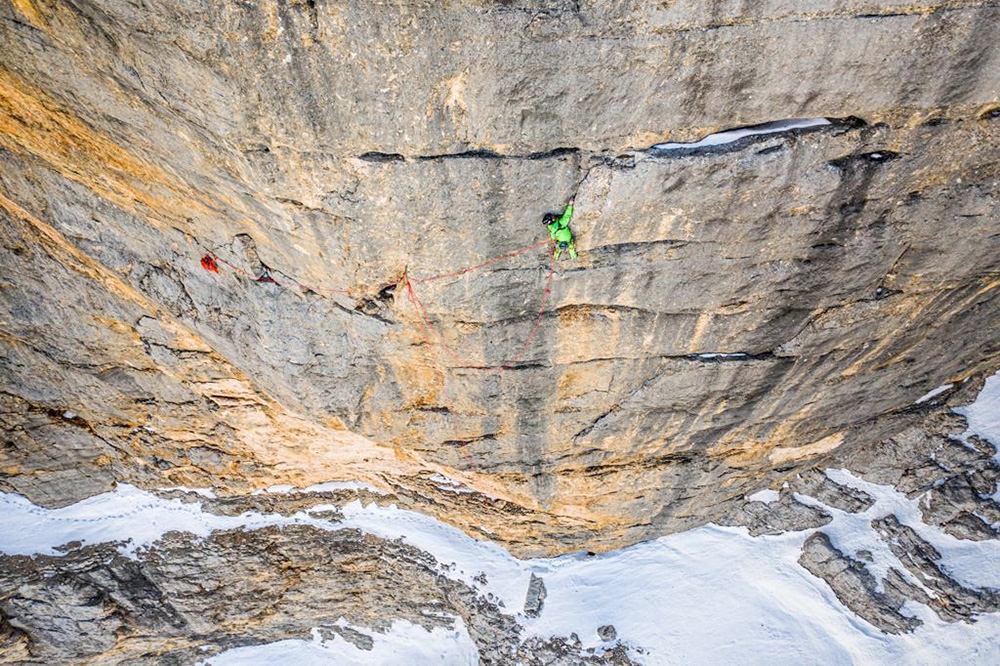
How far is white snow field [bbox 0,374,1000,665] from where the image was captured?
12.3 m

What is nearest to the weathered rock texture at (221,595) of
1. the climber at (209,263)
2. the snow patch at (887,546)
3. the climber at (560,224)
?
the snow patch at (887,546)

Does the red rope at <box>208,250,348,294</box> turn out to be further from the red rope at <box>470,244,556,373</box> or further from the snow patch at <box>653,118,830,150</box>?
the snow patch at <box>653,118,830,150</box>

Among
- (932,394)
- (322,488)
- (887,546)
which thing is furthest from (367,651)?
(932,394)

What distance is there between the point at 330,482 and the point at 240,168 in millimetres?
8622

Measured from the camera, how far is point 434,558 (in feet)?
44.7

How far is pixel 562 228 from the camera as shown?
7.05 meters

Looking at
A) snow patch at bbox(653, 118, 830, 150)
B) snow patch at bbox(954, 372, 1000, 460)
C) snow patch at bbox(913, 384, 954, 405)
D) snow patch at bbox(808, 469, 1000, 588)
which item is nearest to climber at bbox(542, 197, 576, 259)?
snow patch at bbox(653, 118, 830, 150)

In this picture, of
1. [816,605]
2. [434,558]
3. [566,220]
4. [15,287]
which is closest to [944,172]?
[566,220]

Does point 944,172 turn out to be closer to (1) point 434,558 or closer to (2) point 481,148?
(2) point 481,148

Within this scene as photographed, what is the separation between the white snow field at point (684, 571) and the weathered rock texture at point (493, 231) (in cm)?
188

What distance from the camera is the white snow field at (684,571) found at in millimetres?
12328

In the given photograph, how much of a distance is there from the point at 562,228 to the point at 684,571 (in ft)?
33.7

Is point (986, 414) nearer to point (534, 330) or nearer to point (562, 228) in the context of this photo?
point (534, 330)

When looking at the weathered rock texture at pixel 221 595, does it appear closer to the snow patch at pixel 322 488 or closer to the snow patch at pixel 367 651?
the snow patch at pixel 367 651
